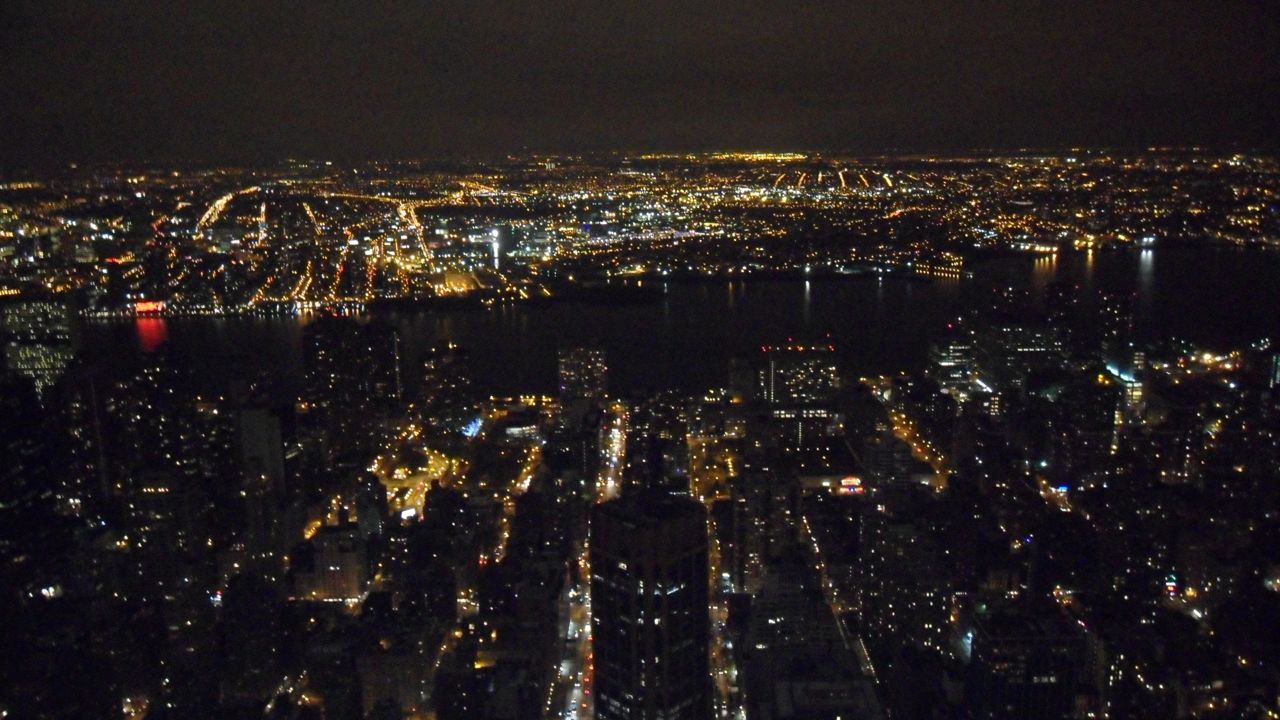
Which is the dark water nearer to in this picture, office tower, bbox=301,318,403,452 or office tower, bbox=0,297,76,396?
office tower, bbox=301,318,403,452

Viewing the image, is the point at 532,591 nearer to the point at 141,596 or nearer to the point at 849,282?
the point at 141,596

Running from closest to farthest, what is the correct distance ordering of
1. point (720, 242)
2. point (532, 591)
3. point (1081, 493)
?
1. point (532, 591)
2. point (1081, 493)
3. point (720, 242)

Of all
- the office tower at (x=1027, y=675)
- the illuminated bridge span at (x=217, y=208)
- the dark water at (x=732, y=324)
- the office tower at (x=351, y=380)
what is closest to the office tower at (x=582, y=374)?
the dark water at (x=732, y=324)

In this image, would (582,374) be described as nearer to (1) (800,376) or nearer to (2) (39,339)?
(1) (800,376)

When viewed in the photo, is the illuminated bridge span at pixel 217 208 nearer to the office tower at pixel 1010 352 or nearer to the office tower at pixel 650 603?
the office tower at pixel 650 603

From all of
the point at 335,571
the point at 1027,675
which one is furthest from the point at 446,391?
the point at 1027,675

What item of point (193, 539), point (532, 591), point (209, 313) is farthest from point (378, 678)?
point (209, 313)
